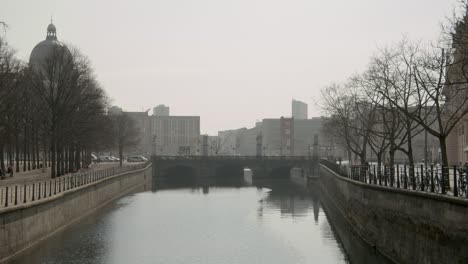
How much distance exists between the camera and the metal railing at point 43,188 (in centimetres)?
3403

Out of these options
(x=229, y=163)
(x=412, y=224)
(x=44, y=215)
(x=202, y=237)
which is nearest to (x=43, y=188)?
(x=44, y=215)

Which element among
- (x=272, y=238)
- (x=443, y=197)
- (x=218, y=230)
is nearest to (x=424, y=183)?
(x=443, y=197)

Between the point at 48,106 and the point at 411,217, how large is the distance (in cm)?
5184

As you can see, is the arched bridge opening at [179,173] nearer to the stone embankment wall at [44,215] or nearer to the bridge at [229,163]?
→ the bridge at [229,163]

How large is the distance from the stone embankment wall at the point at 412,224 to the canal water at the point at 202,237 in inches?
56.6

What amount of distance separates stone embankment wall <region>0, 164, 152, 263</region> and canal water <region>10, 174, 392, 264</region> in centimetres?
75

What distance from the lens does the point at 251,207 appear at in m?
68.1

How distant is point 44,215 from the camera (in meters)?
38.7

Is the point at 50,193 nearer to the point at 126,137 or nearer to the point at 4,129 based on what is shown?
the point at 4,129

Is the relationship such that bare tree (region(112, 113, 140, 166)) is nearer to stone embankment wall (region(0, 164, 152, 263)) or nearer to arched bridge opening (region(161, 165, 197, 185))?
arched bridge opening (region(161, 165, 197, 185))

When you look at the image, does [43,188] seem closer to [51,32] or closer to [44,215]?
[44,215]

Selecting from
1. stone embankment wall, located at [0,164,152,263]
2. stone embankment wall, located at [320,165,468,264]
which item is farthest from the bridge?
stone embankment wall, located at [320,165,468,264]

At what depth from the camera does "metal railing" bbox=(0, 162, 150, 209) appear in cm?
3403

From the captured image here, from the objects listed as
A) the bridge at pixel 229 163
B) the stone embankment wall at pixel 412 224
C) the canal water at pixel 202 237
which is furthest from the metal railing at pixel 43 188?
the bridge at pixel 229 163
